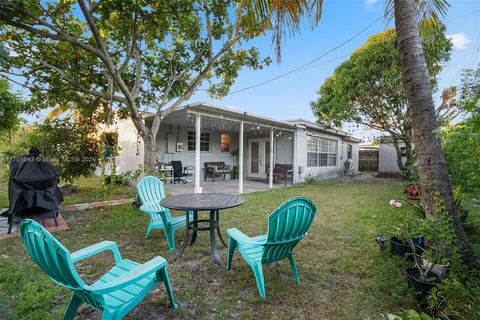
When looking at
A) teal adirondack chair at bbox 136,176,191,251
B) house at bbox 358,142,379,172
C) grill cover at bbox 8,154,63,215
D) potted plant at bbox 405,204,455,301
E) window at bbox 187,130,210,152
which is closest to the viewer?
potted plant at bbox 405,204,455,301

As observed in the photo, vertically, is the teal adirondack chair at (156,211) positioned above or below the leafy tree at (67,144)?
below

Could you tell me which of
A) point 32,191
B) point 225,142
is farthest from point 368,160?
point 32,191

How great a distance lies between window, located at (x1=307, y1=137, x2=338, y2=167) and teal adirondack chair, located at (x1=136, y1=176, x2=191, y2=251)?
9620mm

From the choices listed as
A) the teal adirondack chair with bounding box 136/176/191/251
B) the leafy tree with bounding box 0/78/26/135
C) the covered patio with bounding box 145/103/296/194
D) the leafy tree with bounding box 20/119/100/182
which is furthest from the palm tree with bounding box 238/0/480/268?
the leafy tree with bounding box 0/78/26/135

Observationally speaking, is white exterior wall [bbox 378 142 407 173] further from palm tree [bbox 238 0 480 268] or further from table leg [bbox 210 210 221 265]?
table leg [bbox 210 210 221 265]

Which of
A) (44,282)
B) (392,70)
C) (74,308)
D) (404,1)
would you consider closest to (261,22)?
(404,1)

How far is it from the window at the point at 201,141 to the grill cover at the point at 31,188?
7.13 m

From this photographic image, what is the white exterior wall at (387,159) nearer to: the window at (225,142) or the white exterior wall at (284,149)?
the white exterior wall at (284,149)

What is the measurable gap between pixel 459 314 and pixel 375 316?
61cm

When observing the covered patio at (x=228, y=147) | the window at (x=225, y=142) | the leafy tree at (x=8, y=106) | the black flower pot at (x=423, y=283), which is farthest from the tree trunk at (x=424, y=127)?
the window at (x=225, y=142)

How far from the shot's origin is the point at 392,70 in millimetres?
8953

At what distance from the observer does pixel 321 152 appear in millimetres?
13727

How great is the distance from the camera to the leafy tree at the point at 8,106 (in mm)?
6074

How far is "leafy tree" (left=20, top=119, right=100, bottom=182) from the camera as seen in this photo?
667cm
